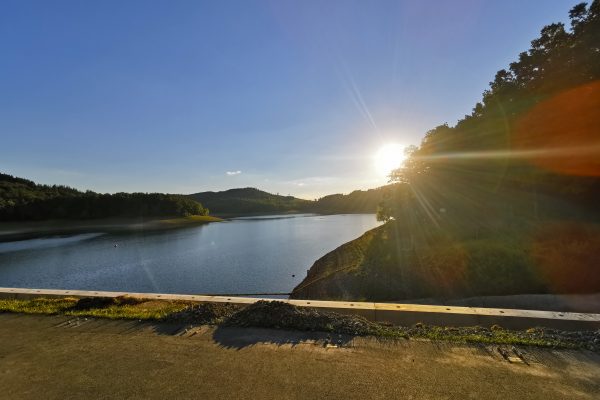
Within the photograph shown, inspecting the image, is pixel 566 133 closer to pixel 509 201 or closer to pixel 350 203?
pixel 509 201

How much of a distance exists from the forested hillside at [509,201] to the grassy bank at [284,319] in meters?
13.2

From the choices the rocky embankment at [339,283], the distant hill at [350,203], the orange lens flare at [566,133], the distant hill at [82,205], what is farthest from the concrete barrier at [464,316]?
the distant hill at [350,203]

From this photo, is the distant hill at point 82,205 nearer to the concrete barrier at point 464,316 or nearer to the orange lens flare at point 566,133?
the orange lens flare at point 566,133

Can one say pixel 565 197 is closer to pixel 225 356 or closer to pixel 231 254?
pixel 225 356

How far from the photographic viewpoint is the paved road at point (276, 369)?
4.30 m

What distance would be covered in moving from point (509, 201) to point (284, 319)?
29822 mm

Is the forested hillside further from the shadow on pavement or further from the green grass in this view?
the shadow on pavement

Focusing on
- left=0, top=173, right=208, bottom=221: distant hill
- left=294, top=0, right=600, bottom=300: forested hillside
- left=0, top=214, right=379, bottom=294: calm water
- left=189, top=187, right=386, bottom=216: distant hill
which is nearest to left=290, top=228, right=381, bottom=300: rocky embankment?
left=294, top=0, right=600, bottom=300: forested hillside

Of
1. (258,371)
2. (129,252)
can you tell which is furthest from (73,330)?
(129,252)

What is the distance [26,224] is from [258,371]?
121m

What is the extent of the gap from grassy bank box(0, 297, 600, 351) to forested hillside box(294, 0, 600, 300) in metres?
13.2

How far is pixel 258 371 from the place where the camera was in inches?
192

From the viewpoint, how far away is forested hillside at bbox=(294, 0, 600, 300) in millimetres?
19828

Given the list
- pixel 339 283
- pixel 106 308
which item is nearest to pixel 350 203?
pixel 339 283
